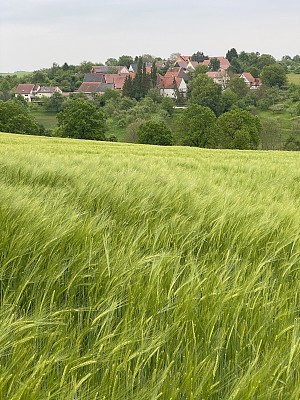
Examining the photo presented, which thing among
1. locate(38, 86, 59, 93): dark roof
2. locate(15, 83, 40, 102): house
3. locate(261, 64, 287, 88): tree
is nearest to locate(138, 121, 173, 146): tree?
locate(15, 83, 40, 102): house

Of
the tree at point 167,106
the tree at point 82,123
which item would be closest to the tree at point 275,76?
the tree at point 167,106

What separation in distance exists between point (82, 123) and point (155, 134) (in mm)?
8509

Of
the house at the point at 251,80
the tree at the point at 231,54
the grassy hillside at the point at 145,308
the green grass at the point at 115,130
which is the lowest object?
the green grass at the point at 115,130

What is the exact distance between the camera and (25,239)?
155cm

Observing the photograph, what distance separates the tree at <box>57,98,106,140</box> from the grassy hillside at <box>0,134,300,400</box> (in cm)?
4793

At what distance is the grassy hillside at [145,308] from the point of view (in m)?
0.93

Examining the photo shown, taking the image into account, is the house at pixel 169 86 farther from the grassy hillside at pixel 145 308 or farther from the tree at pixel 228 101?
the grassy hillside at pixel 145 308

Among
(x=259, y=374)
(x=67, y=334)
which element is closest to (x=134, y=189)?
(x=67, y=334)

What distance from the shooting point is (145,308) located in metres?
1.23

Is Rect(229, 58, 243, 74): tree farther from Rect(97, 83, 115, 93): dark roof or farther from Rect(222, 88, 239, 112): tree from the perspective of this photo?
Rect(222, 88, 239, 112): tree

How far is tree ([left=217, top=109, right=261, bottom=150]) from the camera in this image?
1907 inches

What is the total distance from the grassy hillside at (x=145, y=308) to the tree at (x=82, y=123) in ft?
157

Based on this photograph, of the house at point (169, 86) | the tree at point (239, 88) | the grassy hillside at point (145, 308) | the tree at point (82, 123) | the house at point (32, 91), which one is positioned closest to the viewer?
the grassy hillside at point (145, 308)

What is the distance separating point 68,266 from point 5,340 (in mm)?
506
